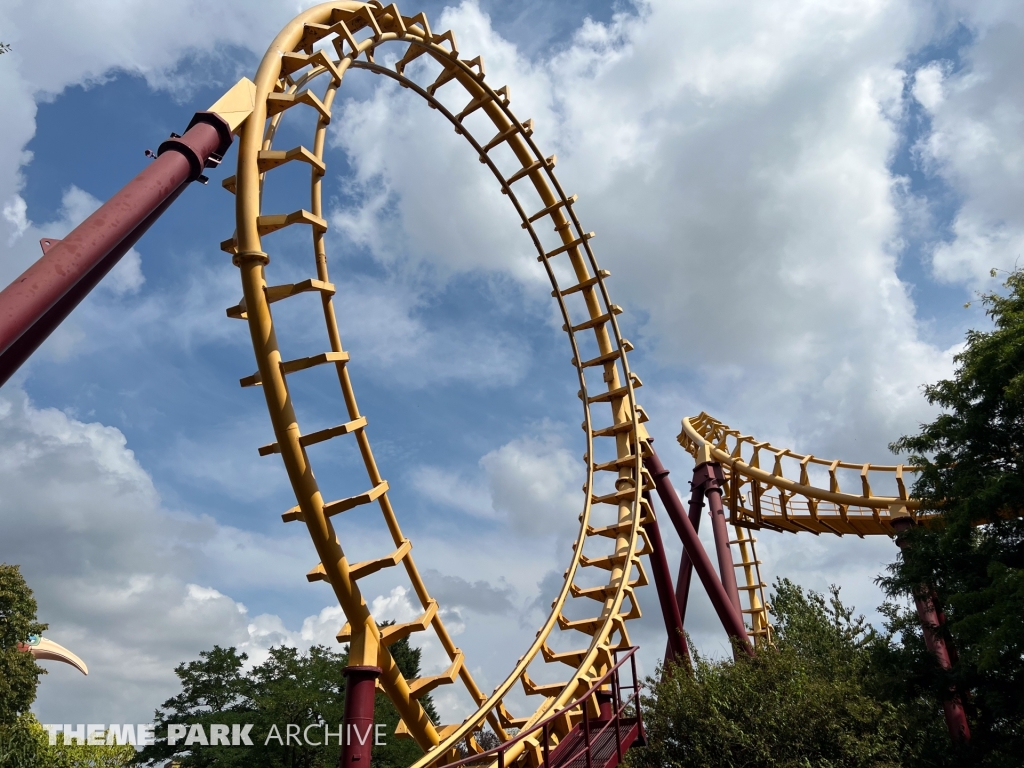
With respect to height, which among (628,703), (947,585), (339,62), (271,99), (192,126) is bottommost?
(628,703)

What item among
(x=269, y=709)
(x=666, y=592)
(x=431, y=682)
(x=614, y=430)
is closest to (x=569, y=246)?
(x=614, y=430)

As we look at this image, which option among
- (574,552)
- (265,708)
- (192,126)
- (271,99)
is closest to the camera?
(192,126)

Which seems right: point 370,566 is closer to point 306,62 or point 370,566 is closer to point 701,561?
point 306,62

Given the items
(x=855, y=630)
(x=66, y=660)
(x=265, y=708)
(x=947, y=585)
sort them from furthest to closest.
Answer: (x=66, y=660), (x=265, y=708), (x=855, y=630), (x=947, y=585)

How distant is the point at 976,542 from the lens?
11.8 metres

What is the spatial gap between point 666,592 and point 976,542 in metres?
4.87

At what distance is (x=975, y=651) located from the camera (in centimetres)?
1042

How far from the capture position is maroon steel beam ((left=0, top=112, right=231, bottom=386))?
4.11 m

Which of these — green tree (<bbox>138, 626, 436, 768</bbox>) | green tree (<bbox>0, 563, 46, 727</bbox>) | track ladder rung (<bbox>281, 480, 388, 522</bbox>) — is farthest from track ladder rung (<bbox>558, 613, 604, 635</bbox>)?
green tree (<bbox>0, 563, 46, 727</bbox>)

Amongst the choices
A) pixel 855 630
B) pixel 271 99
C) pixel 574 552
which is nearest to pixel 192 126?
pixel 271 99

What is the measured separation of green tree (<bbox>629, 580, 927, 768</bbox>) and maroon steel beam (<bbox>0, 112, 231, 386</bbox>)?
908 cm

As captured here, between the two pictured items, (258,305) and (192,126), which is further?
(258,305)

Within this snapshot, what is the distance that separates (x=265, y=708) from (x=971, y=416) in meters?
23.6

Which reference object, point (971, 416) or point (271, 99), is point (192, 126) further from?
point (971, 416)
